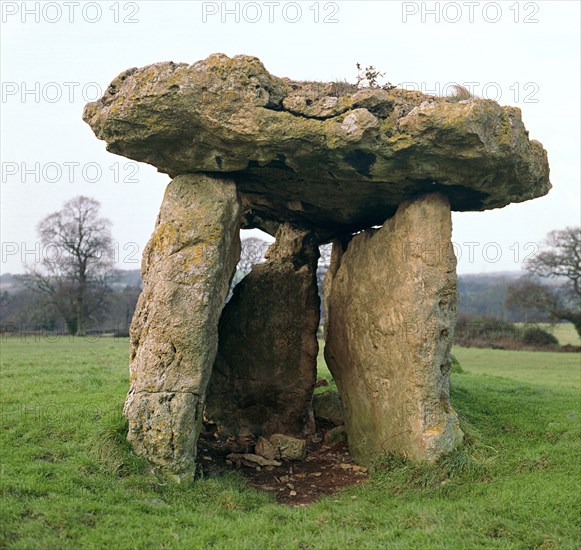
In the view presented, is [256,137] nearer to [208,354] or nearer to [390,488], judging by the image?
[208,354]

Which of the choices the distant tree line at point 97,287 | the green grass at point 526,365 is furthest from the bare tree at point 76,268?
the green grass at point 526,365

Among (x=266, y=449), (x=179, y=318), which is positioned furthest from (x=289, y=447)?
(x=179, y=318)

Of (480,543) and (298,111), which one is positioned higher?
(298,111)

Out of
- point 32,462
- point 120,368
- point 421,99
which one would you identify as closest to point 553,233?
point 120,368

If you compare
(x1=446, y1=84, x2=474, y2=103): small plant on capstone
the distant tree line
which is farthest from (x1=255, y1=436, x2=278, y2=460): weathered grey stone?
the distant tree line

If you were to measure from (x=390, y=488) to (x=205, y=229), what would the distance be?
4944mm

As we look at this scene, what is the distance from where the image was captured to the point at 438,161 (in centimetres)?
989

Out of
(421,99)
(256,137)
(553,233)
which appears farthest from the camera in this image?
(553,233)

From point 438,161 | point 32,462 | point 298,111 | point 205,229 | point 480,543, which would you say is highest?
point 298,111

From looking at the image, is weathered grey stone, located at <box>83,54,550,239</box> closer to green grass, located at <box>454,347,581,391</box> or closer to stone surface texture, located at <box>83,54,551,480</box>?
stone surface texture, located at <box>83,54,551,480</box>

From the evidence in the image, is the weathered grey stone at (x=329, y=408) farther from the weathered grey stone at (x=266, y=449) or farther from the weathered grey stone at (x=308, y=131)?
the weathered grey stone at (x=308, y=131)

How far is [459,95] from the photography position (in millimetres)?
10125

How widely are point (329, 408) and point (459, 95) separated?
719 cm

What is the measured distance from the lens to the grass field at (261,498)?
24.1 ft
